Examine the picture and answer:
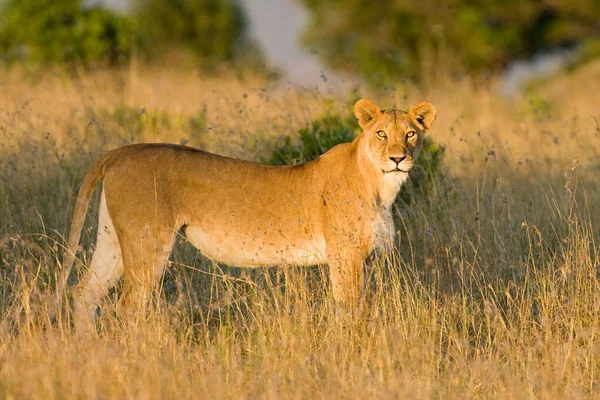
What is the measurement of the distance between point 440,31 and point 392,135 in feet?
63.3

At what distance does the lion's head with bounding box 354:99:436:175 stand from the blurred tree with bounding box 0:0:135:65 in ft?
32.8

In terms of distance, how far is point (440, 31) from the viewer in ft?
79.3

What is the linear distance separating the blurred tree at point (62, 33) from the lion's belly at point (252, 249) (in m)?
9.92

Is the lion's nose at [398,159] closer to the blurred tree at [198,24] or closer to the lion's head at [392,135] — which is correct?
the lion's head at [392,135]

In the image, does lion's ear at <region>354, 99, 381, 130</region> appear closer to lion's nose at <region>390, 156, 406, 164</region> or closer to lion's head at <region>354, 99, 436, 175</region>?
lion's head at <region>354, 99, 436, 175</region>

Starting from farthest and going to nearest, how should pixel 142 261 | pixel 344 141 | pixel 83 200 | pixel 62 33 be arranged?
1. pixel 62 33
2. pixel 344 141
3. pixel 83 200
4. pixel 142 261

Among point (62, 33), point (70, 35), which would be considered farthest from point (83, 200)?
point (62, 33)

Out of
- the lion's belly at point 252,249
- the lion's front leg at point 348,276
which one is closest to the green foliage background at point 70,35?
the lion's belly at point 252,249

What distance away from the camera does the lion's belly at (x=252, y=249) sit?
568 centimetres

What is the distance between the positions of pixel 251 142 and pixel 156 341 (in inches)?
160

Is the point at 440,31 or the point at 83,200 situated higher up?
the point at 440,31

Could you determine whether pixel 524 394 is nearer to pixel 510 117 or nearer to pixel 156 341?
pixel 156 341

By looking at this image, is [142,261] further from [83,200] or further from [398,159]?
[398,159]

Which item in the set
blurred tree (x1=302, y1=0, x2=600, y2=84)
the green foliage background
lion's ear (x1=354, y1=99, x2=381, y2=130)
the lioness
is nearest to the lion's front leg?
the lioness
